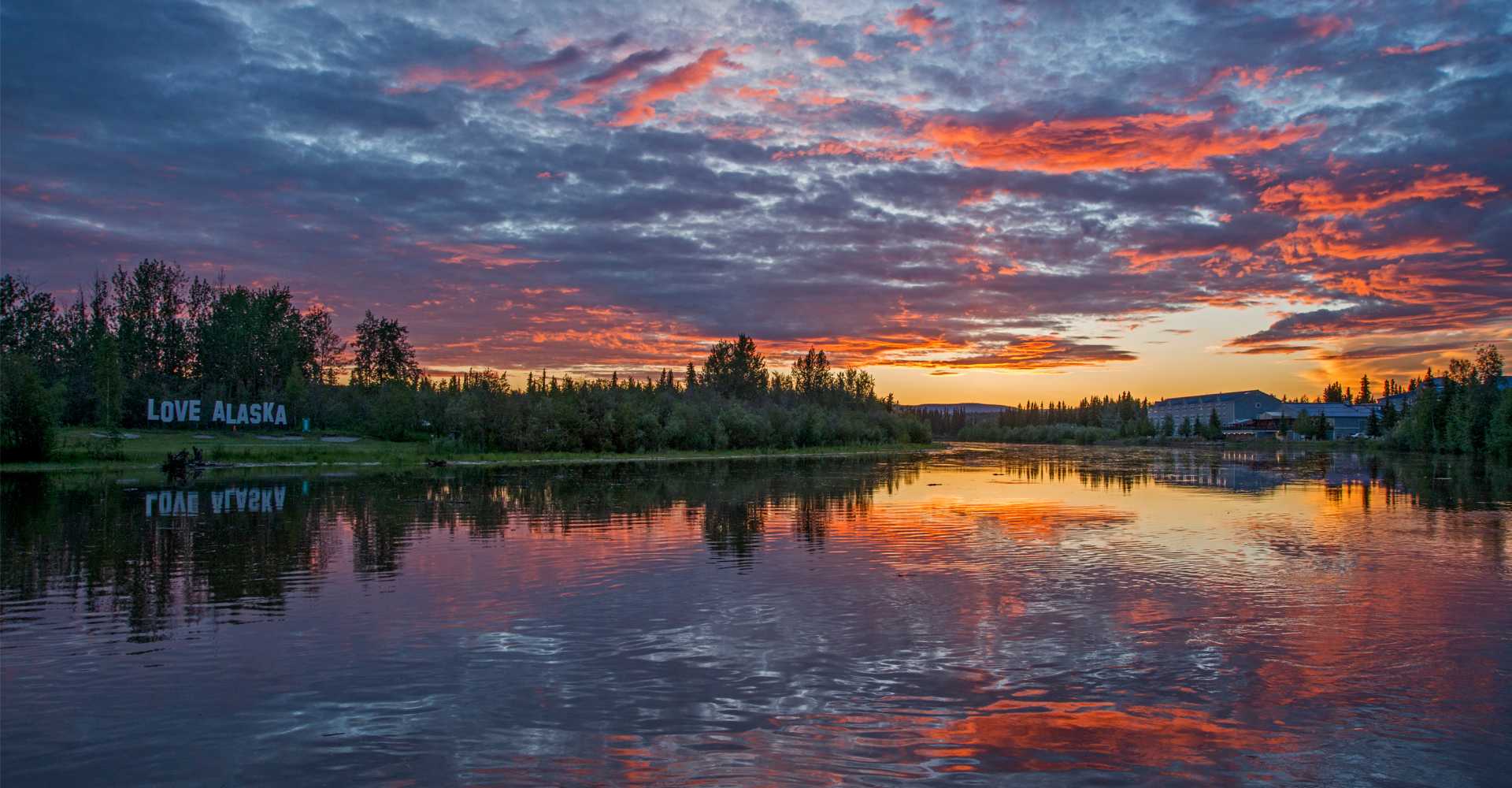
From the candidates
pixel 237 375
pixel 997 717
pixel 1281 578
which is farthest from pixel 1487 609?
pixel 237 375

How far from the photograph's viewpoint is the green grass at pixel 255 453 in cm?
6216

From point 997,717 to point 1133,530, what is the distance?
2223cm

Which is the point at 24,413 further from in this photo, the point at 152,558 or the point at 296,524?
the point at 152,558

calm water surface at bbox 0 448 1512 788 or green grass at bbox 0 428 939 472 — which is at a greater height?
green grass at bbox 0 428 939 472

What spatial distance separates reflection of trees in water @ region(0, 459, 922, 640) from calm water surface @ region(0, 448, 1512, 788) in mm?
235

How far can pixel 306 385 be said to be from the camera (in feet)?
368

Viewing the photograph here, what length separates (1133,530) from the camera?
31.5 meters

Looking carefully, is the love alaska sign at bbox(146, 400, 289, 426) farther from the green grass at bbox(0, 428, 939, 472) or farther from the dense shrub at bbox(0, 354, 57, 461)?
the dense shrub at bbox(0, 354, 57, 461)

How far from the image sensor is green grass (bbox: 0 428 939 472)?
62.2 meters

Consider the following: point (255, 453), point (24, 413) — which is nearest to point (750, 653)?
point (24, 413)

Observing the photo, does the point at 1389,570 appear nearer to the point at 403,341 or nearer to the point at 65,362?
the point at 65,362

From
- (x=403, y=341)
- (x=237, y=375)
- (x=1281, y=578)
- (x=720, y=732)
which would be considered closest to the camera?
(x=720, y=732)

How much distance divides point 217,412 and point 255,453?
2497 cm

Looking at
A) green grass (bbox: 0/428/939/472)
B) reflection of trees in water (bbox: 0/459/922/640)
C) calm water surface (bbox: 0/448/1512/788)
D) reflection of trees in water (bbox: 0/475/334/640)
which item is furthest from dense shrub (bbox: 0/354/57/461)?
calm water surface (bbox: 0/448/1512/788)
